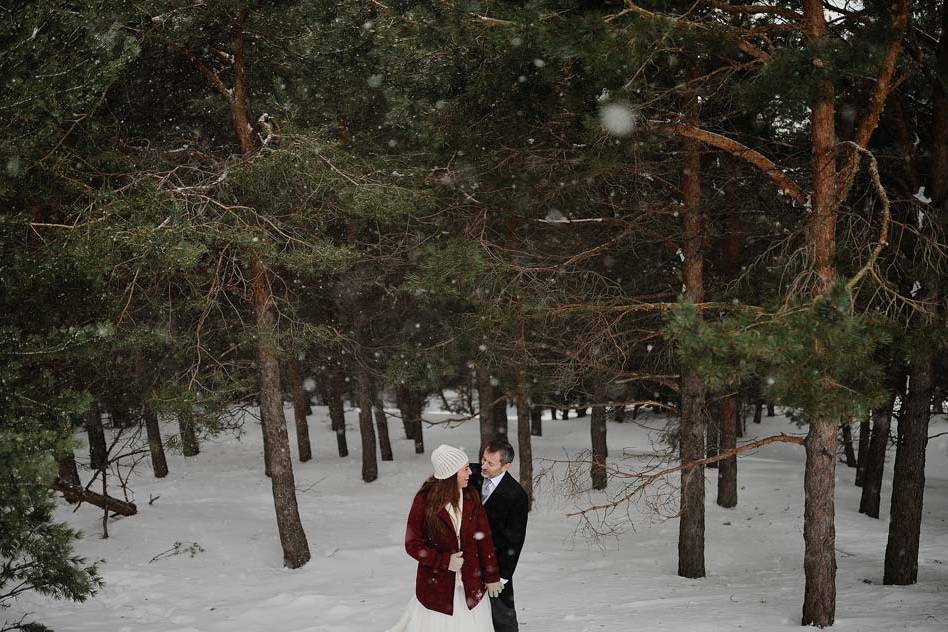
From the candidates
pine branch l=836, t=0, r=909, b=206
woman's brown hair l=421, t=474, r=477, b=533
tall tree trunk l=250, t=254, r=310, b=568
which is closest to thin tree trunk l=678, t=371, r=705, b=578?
pine branch l=836, t=0, r=909, b=206

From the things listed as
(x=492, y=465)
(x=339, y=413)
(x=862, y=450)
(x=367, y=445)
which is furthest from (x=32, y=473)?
(x=339, y=413)

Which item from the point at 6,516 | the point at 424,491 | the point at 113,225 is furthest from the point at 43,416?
the point at 424,491

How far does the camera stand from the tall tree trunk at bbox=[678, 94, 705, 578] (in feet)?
31.5

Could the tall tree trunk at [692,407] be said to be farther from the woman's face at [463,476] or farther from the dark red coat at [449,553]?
the woman's face at [463,476]

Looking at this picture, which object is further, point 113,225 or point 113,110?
point 113,110

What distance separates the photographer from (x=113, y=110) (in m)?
10.5

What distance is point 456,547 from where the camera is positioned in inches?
203

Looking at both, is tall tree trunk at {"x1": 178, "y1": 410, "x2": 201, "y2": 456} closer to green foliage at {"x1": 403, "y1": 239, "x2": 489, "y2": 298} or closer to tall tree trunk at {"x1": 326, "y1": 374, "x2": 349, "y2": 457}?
green foliage at {"x1": 403, "y1": 239, "x2": 489, "y2": 298}

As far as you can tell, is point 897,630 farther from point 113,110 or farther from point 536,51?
point 113,110

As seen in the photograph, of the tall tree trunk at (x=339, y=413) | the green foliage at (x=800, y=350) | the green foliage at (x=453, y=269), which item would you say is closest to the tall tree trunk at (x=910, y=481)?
the green foliage at (x=800, y=350)

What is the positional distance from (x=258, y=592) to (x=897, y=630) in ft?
25.3

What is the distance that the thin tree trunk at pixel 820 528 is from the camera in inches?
280

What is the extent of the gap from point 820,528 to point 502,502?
3709 millimetres

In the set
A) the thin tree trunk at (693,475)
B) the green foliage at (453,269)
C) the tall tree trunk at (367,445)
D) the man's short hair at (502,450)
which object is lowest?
the tall tree trunk at (367,445)
